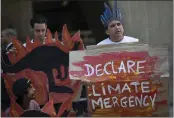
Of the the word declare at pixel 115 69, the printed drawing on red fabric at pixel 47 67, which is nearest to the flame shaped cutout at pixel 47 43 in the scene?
the printed drawing on red fabric at pixel 47 67

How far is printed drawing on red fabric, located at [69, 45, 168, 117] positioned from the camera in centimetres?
363

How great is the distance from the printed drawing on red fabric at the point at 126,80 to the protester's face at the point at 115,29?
7.4 inches

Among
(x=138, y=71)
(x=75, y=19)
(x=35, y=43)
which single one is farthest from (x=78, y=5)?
(x=138, y=71)

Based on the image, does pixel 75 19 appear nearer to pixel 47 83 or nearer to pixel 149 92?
pixel 47 83

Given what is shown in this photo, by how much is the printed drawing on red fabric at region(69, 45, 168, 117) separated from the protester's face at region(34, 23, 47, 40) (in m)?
0.50

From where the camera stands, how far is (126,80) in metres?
3.64

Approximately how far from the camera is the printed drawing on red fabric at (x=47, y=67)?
Result: 3822 mm

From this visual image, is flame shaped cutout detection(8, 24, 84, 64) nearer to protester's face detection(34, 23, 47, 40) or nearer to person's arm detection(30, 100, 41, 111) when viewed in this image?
protester's face detection(34, 23, 47, 40)

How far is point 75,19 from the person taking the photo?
486 centimetres

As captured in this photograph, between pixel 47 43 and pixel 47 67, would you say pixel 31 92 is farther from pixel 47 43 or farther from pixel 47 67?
pixel 47 43

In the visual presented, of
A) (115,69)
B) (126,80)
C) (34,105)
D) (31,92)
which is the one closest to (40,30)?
(31,92)

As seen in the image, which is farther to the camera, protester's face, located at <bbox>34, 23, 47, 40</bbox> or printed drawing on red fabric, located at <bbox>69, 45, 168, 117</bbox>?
protester's face, located at <bbox>34, 23, 47, 40</bbox>

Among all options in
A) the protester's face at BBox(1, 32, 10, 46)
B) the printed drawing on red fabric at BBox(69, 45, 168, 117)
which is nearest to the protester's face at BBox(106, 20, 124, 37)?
the printed drawing on red fabric at BBox(69, 45, 168, 117)

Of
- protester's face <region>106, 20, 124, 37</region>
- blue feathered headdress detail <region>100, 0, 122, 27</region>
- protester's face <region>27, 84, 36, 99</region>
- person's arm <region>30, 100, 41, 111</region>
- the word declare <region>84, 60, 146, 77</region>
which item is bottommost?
person's arm <region>30, 100, 41, 111</region>
